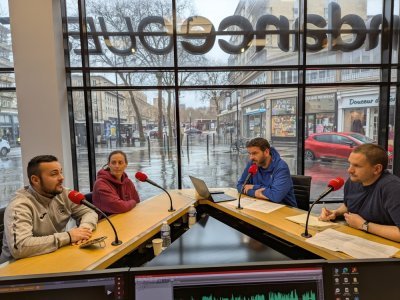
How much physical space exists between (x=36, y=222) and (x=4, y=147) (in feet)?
10.1

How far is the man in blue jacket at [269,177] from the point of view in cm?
254

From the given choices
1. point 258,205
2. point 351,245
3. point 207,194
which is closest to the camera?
point 351,245

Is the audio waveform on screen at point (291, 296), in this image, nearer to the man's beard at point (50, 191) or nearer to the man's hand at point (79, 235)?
the man's hand at point (79, 235)

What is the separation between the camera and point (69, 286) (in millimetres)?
648

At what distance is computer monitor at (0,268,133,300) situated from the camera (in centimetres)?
64

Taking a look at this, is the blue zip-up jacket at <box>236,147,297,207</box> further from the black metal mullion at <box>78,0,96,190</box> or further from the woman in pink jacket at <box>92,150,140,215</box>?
the black metal mullion at <box>78,0,96,190</box>

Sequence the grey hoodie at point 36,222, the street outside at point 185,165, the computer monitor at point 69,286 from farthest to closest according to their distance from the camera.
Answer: the street outside at point 185,165
the grey hoodie at point 36,222
the computer monitor at point 69,286

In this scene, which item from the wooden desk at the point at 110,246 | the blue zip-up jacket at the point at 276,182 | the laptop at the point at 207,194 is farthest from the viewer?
the laptop at the point at 207,194

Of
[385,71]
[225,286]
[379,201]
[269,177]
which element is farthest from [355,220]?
[385,71]

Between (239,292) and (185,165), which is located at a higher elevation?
(239,292)

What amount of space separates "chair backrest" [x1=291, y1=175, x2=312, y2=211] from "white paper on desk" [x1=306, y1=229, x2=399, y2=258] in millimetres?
1132

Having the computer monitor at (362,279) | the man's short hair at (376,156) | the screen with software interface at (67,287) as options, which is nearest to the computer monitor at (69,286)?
the screen with software interface at (67,287)

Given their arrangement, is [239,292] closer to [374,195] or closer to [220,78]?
[374,195]

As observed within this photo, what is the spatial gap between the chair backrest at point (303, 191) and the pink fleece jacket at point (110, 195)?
1.78 metres
